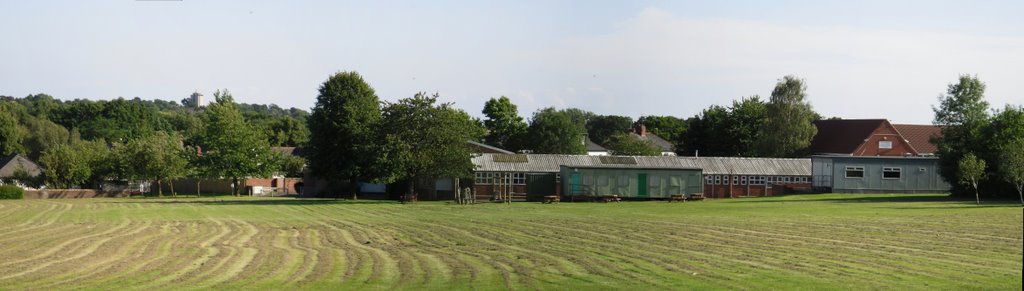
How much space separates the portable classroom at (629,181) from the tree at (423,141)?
808cm

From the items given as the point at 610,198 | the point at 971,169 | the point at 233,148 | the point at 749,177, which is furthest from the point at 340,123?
the point at 971,169

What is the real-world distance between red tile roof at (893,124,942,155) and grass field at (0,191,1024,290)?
62.5m

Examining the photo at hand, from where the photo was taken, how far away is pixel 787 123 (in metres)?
103

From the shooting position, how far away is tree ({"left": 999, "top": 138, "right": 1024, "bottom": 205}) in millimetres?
56406

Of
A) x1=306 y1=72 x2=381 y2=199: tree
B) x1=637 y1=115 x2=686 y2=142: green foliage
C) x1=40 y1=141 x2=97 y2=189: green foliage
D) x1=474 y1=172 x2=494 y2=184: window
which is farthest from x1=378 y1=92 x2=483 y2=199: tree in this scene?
x1=637 y1=115 x2=686 y2=142: green foliage

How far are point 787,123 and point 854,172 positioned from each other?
24.9 meters

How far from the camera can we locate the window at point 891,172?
258 ft

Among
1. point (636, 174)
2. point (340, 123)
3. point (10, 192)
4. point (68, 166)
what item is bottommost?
point (10, 192)

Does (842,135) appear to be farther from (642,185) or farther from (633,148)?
(642,185)

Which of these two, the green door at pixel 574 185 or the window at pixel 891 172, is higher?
the window at pixel 891 172

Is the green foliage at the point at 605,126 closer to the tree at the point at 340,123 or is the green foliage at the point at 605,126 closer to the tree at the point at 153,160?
the tree at the point at 153,160

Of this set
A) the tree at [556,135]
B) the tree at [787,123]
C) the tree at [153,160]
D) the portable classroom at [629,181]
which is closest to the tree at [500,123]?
the tree at [556,135]

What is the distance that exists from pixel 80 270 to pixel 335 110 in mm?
60124

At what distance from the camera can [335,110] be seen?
84.4m
